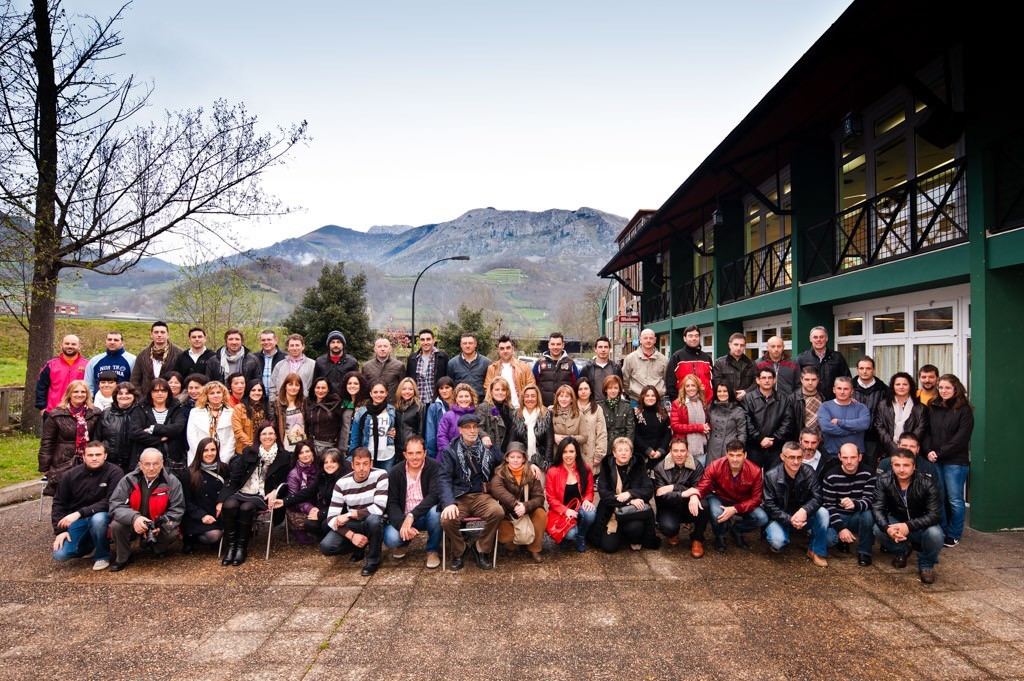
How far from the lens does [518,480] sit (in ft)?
18.4

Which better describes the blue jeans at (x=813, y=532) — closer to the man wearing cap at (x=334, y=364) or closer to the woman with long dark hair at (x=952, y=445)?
the woman with long dark hair at (x=952, y=445)

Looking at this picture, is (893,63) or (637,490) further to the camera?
(893,63)

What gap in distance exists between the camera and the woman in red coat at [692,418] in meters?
6.22

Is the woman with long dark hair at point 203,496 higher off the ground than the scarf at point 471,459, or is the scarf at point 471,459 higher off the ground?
the scarf at point 471,459

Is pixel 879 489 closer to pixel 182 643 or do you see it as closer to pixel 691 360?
pixel 691 360

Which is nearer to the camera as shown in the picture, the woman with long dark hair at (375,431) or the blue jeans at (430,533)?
the blue jeans at (430,533)

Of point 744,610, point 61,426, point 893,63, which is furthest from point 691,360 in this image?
point 61,426

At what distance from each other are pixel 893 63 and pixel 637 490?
560 centimetres

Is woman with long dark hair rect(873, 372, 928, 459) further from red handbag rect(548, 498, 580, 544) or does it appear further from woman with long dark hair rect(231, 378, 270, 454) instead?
woman with long dark hair rect(231, 378, 270, 454)

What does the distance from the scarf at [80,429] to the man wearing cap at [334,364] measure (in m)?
2.38

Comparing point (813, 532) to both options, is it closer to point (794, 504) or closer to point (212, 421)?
point (794, 504)

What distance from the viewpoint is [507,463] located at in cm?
562

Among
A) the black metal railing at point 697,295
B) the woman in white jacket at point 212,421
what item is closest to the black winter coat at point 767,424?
the woman in white jacket at point 212,421

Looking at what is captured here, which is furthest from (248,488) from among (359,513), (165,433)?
(359,513)
